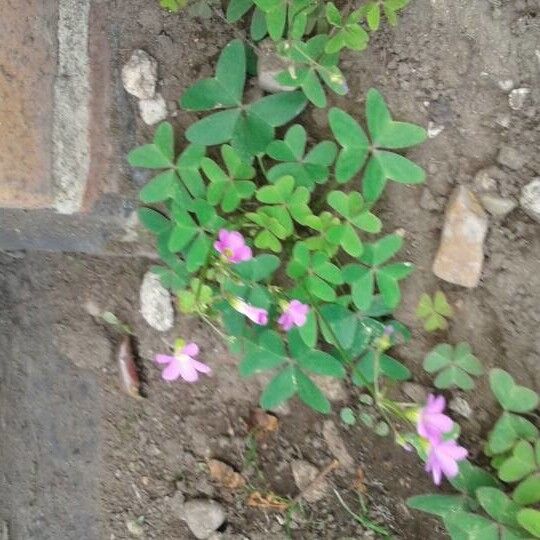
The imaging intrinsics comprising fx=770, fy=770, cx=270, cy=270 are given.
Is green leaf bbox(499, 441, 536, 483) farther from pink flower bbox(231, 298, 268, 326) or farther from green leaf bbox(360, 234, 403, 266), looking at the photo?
pink flower bbox(231, 298, 268, 326)

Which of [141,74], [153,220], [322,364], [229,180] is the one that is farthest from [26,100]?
[322,364]

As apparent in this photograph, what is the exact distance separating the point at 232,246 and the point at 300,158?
0.26 m

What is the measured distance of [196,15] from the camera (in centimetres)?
187

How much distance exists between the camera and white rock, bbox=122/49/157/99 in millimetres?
1866

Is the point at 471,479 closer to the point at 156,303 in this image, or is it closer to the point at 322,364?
the point at 322,364

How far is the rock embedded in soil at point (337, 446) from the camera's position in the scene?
200 centimetres

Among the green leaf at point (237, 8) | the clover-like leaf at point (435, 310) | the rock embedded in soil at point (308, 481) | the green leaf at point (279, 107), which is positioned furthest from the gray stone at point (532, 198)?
the rock embedded in soil at point (308, 481)

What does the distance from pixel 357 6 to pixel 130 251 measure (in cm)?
85

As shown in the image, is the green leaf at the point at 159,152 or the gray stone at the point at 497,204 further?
the green leaf at the point at 159,152

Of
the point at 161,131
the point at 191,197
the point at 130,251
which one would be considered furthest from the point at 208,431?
the point at 161,131

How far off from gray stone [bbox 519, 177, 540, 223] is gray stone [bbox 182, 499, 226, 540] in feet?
3.67

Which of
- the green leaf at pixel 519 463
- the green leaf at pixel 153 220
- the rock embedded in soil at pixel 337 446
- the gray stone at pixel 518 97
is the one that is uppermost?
the gray stone at pixel 518 97

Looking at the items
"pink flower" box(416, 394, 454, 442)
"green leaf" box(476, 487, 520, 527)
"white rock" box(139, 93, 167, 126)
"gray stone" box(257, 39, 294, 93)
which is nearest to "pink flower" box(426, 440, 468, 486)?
"pink flower" box(416, 394, 454, 442)

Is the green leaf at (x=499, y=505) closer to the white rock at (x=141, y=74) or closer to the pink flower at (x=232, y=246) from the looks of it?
the pink flower at (x=232, y=246)
